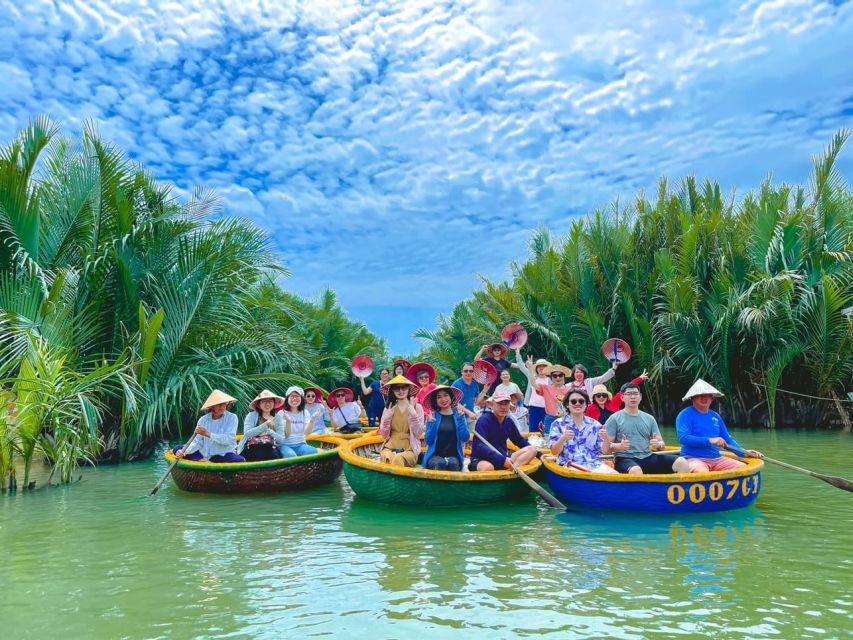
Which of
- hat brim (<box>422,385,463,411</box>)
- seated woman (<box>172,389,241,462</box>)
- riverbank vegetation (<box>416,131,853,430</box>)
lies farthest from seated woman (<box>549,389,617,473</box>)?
riverbank vegetation (<box>416,131,853,430</box>)

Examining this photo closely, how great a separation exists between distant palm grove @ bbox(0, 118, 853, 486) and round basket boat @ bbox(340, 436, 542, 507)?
13.7 feet

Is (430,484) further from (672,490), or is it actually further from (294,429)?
(294,429)

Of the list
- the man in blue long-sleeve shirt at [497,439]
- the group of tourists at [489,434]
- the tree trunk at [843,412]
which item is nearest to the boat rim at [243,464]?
the group of tourists at [489,434]

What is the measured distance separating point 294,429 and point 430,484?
3.42 metres

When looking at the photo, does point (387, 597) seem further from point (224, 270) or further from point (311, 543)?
point (224, 270)

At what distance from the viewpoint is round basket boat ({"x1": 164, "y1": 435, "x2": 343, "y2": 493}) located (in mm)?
9297

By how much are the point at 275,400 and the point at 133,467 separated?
4.60m

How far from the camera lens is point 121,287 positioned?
13.1 metres

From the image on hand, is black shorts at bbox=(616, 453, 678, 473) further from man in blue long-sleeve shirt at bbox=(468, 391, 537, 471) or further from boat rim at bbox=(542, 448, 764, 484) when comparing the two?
man in blue long-sleeve shirt at bbox=(468, 391, 537, 471)

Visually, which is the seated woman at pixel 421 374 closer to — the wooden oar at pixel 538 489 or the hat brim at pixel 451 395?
the hat brim at pixel 451 395

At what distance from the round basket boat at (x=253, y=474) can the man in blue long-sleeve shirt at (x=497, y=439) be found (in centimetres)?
233

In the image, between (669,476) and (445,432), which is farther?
(445,432)

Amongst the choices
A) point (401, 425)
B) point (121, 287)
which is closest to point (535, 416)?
point (401, 425)

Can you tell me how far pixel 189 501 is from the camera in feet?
30.2
